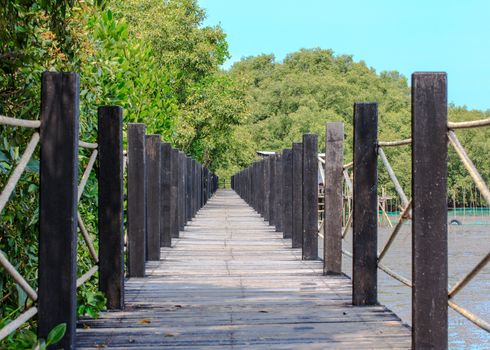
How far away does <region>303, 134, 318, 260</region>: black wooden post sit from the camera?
9281 mm

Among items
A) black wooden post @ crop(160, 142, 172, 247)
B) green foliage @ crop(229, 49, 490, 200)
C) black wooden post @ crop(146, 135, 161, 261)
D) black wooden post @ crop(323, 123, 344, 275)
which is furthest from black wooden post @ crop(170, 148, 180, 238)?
green foliage @ crop(229, 49, 490, 200)

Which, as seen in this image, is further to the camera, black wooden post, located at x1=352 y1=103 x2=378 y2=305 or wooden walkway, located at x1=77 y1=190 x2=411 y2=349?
black wooden post, located at x1=352 y1=103 x2=378 y2=305

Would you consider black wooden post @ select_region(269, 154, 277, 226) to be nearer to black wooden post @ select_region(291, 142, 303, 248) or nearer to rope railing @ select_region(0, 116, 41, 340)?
black wooden post @ select_region(291, 142, 303, 248)

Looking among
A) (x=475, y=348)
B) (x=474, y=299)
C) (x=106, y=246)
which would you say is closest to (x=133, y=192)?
(x=106, y=246)

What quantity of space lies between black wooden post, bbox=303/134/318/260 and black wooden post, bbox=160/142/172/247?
101 inches

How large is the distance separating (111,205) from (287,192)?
23.8 ft

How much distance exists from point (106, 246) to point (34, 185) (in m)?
1.31

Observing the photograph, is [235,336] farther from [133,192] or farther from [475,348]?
[475,348]

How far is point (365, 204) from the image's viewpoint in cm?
625

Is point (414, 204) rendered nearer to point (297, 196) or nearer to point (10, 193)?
point (10, 193)

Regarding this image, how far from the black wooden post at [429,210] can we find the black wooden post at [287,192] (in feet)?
27.9

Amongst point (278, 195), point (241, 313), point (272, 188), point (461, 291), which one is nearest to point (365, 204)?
point (241, 313)

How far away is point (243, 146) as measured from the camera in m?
50.6

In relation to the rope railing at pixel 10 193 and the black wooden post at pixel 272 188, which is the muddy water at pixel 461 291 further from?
the rope railing at pixel 10 193
